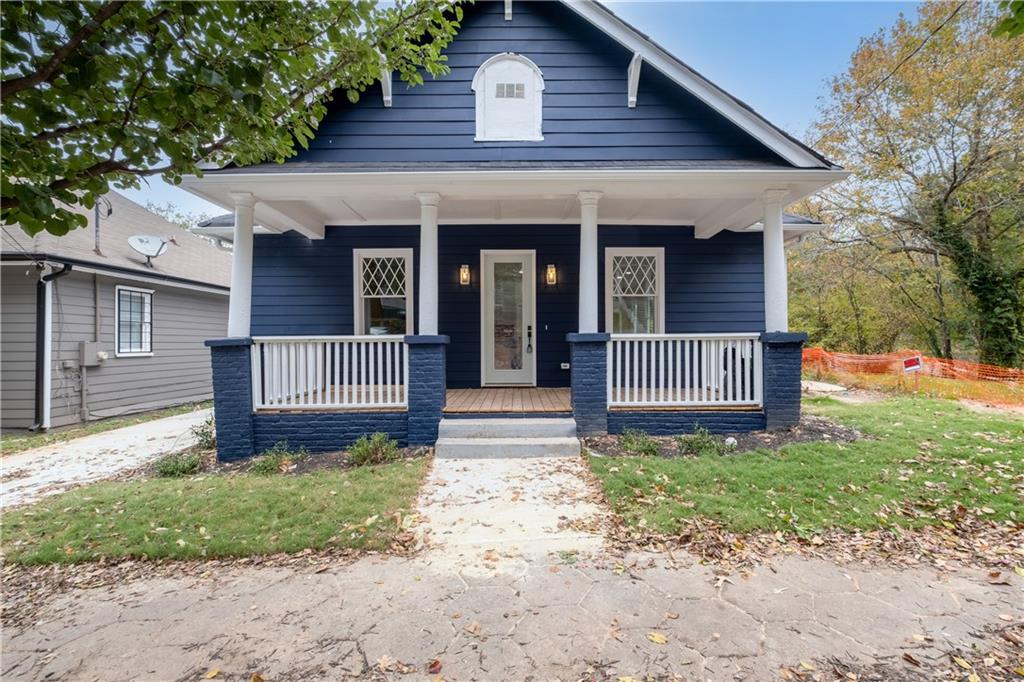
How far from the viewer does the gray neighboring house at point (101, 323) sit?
7535 millimetres

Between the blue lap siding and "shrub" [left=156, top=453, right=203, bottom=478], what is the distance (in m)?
3.96

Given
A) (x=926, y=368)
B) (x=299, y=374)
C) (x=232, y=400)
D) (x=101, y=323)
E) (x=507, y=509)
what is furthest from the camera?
(x=926, y=368)

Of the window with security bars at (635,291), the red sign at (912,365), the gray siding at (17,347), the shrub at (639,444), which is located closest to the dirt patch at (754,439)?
the shrub at (639,444)

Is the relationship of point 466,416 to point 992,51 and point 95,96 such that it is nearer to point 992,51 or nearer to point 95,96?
point 95,96

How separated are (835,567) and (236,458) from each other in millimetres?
5929

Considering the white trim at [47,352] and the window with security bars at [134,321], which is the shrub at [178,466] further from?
the window with security bars at [134,321]

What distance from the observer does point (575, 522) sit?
3.46 meters

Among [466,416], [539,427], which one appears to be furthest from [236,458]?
[539,427]

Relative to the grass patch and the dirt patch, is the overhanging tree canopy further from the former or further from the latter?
the grass patch

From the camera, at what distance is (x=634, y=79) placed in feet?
19.4

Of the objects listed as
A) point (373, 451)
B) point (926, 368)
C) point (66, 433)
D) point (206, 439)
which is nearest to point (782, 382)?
point (373, 451)

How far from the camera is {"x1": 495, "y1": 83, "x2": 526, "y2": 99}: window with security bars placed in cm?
601

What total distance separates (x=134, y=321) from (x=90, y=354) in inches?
50.5

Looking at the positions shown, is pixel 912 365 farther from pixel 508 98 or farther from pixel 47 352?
pixel 47 352
